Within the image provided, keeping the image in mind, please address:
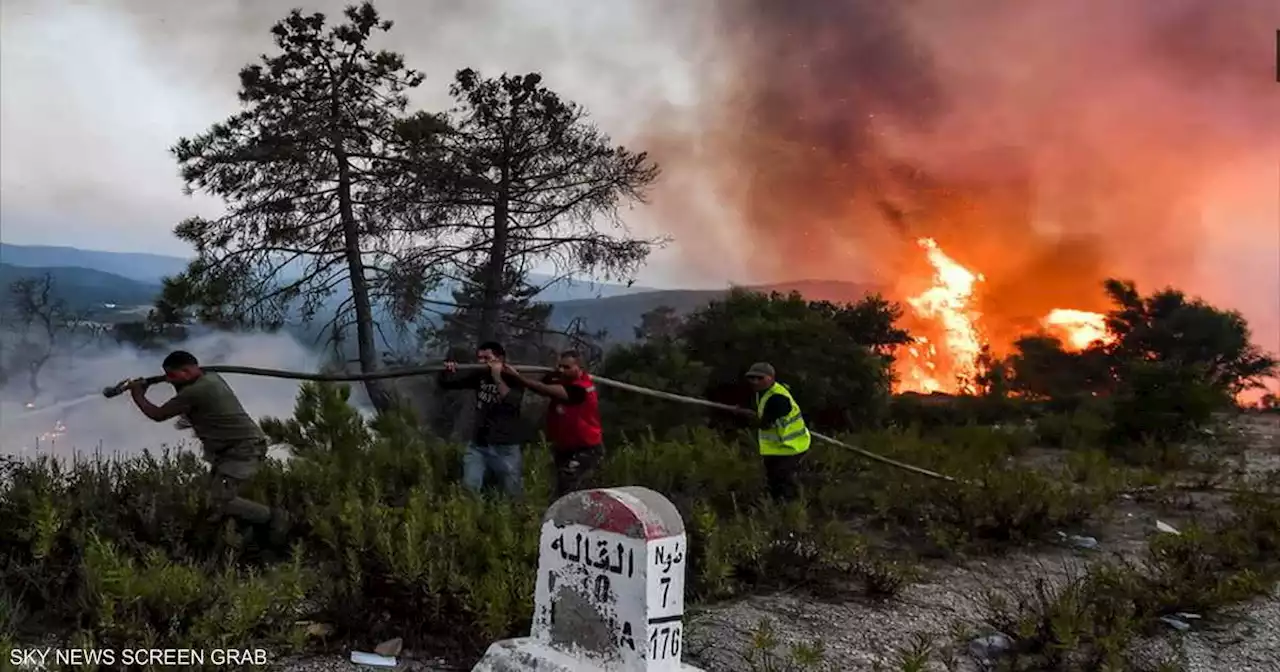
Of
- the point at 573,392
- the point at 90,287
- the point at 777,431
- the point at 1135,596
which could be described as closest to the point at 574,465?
the point at 573,392

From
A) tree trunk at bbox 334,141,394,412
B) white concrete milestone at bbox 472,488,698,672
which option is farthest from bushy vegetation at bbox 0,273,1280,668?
tree trunk at bbox 334,141,394,412

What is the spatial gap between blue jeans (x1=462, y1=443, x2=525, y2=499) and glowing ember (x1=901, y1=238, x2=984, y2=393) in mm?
19398

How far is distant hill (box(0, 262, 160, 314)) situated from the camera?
13.4 m

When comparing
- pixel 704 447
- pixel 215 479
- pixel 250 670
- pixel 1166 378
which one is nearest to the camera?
pixel 250 670

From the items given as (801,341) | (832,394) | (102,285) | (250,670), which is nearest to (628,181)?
(801,341)

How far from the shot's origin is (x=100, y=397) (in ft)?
45.3

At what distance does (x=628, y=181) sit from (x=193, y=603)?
13127 mm

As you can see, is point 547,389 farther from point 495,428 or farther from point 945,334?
point 945,334

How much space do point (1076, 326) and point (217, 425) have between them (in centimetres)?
2761

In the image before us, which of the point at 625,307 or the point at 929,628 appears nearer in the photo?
the point at 929,628

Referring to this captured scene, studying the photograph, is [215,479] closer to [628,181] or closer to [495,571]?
[495,571]

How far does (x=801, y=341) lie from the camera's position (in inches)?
653

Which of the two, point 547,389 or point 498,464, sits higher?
point 547,389

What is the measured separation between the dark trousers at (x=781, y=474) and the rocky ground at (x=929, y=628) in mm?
1518
